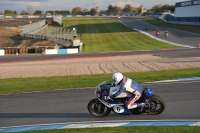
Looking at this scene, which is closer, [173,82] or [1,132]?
[1,132]

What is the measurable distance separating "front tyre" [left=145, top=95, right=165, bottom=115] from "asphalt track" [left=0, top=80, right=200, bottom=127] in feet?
0.55

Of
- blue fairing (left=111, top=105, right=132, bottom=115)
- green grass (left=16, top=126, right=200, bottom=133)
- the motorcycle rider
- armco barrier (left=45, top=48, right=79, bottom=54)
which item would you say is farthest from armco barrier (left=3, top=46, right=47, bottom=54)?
green grass (left=16, top=126, right=200, bottom=133)

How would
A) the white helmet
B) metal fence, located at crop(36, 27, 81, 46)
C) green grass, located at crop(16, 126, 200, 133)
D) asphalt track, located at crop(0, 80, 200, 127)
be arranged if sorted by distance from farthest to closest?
metal fence, located at crop(36, 27, 81, 46) < asphalt track, located at crop(0, 80, 200, 127) < the white helmet < green grass, located at crop(16, 126, 200, 133)

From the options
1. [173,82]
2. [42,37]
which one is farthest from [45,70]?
[42,37]

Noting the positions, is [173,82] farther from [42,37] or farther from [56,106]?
[42,37]

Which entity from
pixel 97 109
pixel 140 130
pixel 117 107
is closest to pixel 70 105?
pixel 97 109

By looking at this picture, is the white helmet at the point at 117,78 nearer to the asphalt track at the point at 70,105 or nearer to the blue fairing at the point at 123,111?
the blue fairing at the point at 123,111

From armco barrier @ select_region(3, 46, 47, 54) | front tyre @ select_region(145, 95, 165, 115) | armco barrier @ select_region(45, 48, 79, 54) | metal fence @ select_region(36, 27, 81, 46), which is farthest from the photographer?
metal fence @ select_region(36, 27, 81, 46)

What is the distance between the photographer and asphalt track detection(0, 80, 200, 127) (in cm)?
1184

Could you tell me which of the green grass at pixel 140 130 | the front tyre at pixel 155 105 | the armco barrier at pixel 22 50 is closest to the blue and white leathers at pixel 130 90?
the front tyre at pixel 155 105

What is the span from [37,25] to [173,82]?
63161 mm

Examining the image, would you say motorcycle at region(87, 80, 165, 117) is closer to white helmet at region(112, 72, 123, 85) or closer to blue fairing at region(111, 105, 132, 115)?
blue fairing at region(111, 105, 132, 115)

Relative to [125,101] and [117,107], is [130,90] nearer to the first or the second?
[125,101]

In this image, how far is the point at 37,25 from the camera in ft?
259
